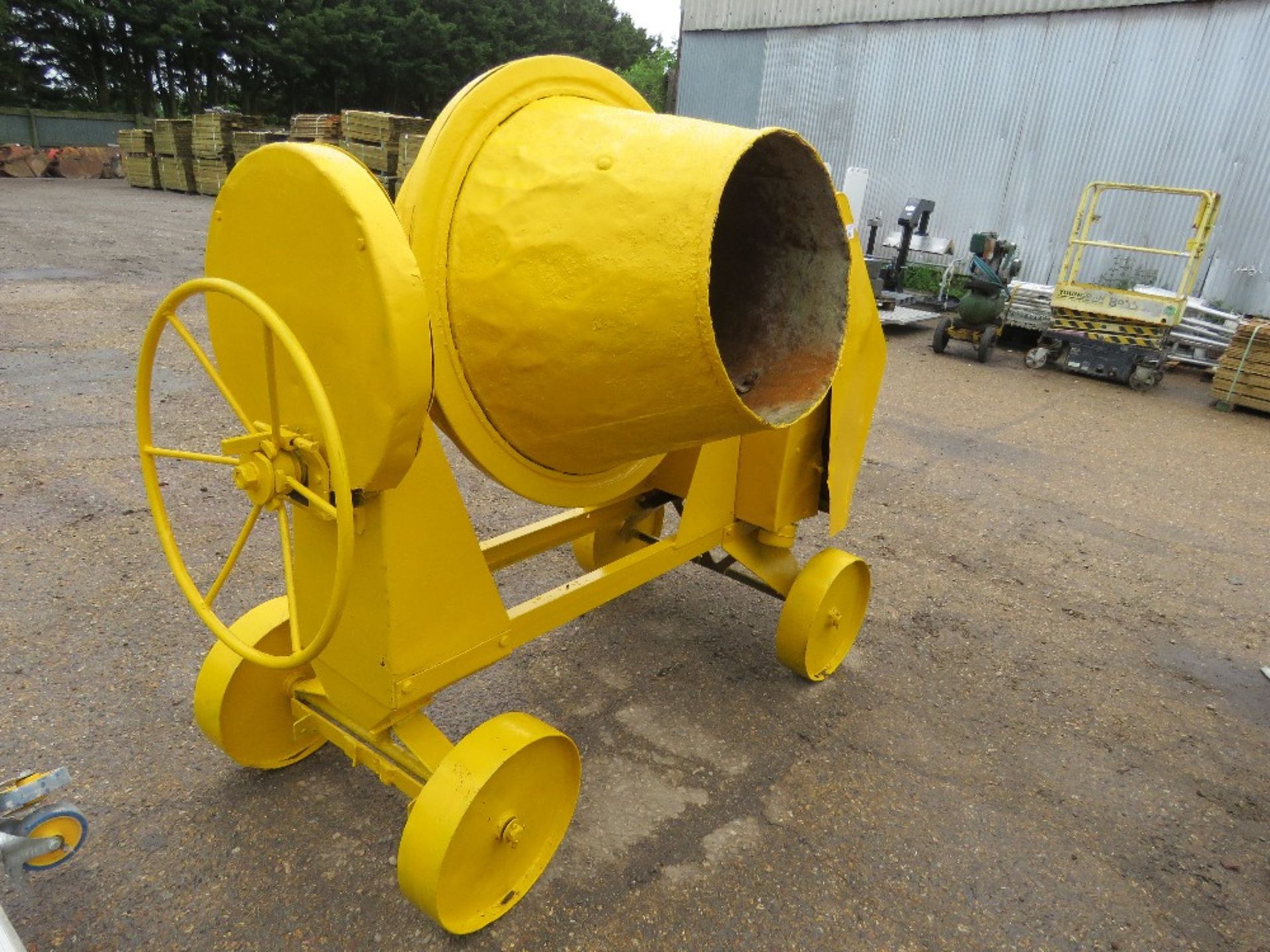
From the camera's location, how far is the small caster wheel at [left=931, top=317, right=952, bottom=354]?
9.66 metres

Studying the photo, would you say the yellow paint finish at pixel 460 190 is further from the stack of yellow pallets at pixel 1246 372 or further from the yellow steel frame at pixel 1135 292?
the stack of yellow pallets at pixel 1246 372

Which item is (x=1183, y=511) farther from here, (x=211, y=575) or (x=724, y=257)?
(x=211, y=575)

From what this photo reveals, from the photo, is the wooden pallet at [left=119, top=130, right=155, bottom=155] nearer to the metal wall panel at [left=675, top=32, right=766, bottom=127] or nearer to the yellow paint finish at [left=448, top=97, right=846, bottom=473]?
the metal wall panel at [left=675, top=32, right=766, bottom=127]

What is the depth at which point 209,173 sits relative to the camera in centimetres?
1816

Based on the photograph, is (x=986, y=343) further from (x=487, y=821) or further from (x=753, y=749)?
(x=487, y=821)

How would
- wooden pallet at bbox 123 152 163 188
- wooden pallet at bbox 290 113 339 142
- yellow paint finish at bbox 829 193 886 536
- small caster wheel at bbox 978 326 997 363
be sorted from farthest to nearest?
wooden pallet at bbox 123 152 163 188 < wooden pallet at bbox 290 113 339 142 < small caster wheel at bbox 978 326 997 363 < yellow paint finish at bbox 829 193 886 536

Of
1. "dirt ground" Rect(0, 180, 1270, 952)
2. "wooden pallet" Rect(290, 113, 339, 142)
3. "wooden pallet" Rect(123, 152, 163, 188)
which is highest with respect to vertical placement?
"wooden pallet" Rect(290, 113, 339, 142)

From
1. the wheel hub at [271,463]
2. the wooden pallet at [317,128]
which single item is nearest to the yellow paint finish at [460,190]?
the wheel hub at [271,463]

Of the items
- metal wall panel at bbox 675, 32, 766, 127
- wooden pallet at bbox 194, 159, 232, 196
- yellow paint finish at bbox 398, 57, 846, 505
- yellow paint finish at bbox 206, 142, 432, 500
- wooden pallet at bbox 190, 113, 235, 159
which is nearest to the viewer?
yellow paint finish at bbox 206, 142, 432, 500

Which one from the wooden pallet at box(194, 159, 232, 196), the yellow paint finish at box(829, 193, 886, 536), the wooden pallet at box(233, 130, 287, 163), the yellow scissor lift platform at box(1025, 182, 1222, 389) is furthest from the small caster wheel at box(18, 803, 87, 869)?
the wooden pallet at box(194, 159, 232, 196)

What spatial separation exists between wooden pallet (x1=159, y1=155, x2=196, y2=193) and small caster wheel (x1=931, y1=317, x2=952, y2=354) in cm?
1706

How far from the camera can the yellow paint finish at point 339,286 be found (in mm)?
1435

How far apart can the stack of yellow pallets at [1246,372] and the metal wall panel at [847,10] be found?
4.91 m

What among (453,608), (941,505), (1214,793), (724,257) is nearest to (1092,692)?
(1214,793)
